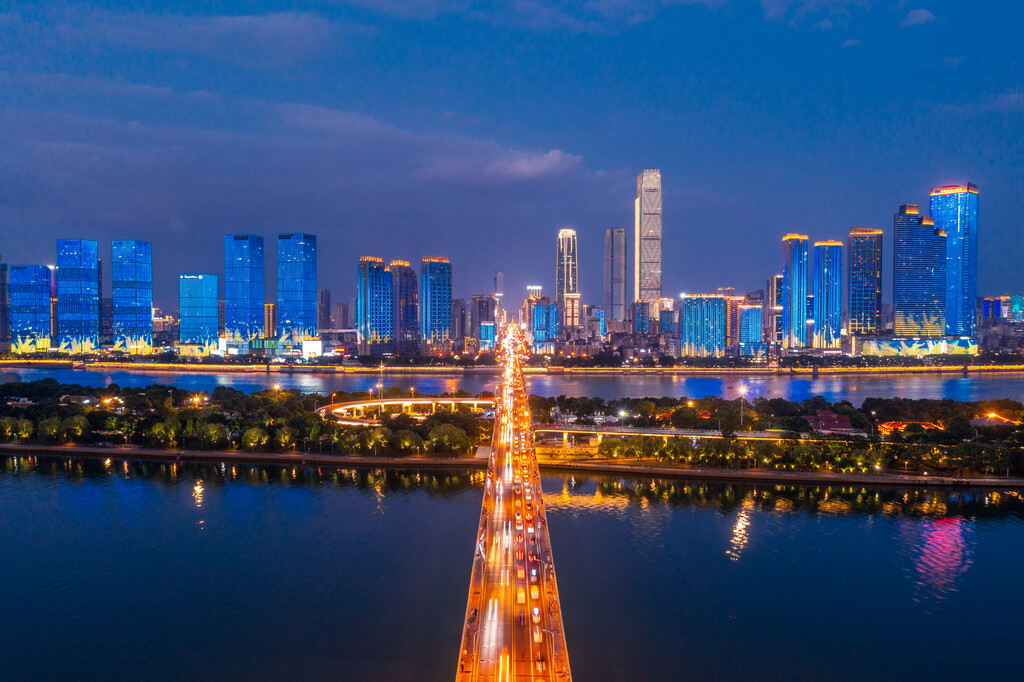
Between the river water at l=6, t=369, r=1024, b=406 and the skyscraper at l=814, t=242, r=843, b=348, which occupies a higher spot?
the skyscraper at l=814, t=242, r=843, b=348

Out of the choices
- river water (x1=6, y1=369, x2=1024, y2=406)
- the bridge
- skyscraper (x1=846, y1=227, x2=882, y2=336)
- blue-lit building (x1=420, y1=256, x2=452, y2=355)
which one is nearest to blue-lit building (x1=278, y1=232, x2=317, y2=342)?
blue-lit building (x1=420, y1=256, x2=452, y2=355)

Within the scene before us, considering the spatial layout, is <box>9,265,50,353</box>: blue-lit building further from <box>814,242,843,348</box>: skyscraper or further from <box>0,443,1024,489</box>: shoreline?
<box>814,242,843,348</box>: skyscraper

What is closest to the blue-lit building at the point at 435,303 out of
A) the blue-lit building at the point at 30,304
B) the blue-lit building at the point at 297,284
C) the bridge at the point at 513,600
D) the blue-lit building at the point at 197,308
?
the blue-lit building at the point at 297,284

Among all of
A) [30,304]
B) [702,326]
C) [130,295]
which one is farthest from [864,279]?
[30,304]

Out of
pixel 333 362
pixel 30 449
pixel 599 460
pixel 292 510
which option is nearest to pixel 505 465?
pixel 599 460

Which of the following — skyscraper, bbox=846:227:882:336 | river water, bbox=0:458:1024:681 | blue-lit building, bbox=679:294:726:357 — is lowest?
river water, bbox=0:458:1024:681

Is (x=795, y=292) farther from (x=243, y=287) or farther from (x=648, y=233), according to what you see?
(x=243, y=287)

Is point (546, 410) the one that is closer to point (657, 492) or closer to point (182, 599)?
point (657, 492)
